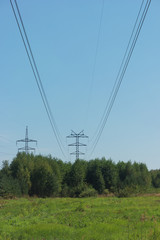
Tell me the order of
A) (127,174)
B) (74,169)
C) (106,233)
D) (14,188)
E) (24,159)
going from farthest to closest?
(127,174), (74,169), (24,159), (14,188), (106,233)

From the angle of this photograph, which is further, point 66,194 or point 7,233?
point 66,194

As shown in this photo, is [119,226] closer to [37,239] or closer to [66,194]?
[37,239]

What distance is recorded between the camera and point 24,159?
50562 mm

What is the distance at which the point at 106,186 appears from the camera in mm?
56812

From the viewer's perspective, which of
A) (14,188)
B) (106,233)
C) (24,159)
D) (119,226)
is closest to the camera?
(106,233)

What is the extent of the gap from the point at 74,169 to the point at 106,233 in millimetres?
45120

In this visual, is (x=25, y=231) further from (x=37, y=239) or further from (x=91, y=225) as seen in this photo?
(x=91, y=225)

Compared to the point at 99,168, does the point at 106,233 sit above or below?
below

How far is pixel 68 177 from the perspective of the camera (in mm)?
56219

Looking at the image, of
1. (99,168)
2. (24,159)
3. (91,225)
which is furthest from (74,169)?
(91,225)

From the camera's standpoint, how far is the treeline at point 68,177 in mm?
46469

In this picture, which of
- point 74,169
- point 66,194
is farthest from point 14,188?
point 74,169

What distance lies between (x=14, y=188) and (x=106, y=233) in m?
34.7

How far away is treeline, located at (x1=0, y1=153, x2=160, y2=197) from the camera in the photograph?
46.5 m
